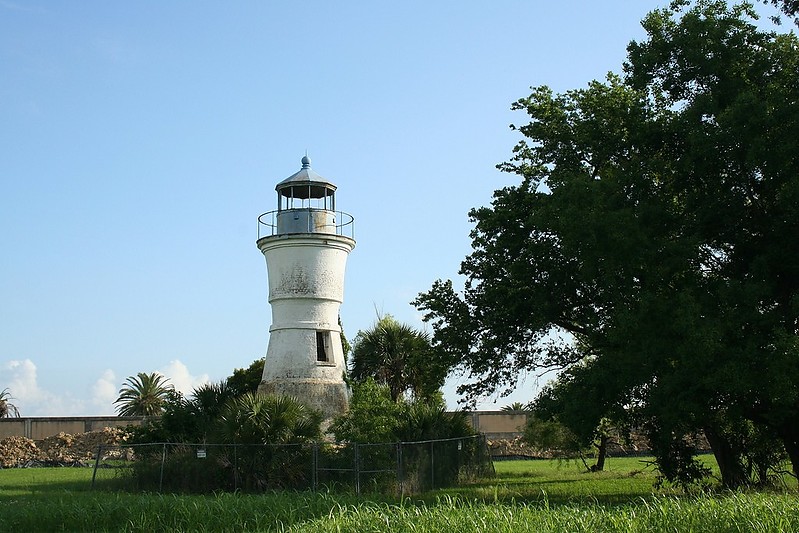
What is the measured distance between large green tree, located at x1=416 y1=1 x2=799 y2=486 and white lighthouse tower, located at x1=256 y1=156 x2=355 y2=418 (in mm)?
8355

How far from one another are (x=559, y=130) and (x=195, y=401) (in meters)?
14.5

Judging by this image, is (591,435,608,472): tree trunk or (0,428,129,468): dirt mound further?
(0,428,129,468): dirt mound

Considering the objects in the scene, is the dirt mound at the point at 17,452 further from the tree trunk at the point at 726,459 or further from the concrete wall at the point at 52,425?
the tree trunk at the point at 726,459

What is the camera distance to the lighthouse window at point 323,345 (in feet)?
102

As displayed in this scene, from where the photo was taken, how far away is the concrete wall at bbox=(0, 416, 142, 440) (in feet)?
154

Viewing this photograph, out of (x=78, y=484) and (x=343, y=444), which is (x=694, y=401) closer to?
(x=343, y=444)

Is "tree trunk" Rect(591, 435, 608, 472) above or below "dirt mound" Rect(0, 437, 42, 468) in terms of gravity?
below

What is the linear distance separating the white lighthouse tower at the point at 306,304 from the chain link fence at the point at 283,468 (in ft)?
19.8

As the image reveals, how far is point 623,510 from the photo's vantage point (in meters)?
13.7

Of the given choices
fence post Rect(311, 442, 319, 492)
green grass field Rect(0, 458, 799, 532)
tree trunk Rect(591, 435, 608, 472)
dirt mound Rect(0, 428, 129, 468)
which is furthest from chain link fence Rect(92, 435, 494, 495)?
dirt mound Rect(0, 428, 129, 468)

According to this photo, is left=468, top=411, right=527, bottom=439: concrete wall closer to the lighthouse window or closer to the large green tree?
the lighthouse window

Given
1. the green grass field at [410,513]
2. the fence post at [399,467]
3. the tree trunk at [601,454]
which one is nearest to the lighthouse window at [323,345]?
the fence post at [399,467]

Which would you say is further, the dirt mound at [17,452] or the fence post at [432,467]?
the dirt mound at [17,452]

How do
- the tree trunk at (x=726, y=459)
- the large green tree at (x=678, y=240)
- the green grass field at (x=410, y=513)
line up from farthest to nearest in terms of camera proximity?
the tree trunk at (x=726, y=459) < the large green tree at (x=678, y=240) < the green grass field at (x=410, y=513)
